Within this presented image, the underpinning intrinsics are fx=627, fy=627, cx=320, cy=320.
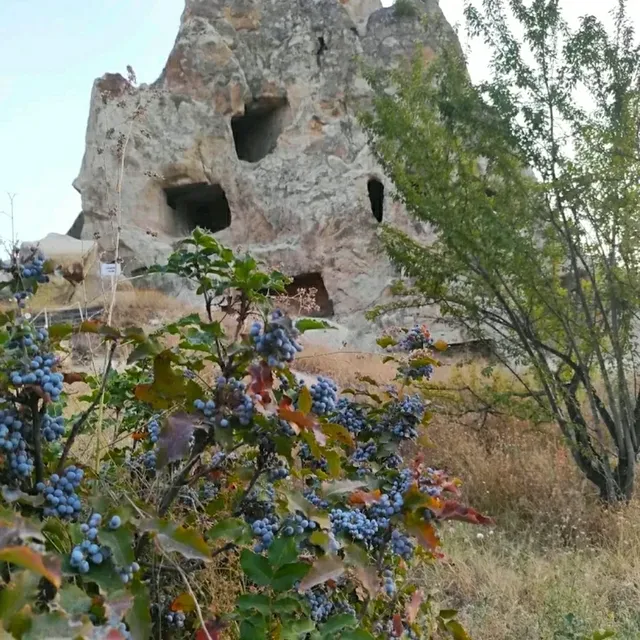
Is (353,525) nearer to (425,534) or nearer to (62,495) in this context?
(425,534)

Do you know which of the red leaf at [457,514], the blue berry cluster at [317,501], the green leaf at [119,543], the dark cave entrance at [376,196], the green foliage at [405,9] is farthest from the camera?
the green foliage at [405,9]

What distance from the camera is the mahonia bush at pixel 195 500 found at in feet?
3.10

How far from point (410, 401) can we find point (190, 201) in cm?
1640

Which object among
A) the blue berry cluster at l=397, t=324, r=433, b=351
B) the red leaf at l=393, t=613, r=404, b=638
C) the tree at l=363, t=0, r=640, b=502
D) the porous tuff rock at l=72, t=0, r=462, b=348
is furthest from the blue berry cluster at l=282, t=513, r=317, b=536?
the porous tuff rock at l=72, t=0, r=462, b=348

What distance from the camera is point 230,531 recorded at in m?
1.26

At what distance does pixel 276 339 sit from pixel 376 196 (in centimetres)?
1558

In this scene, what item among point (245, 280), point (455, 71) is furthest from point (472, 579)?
point (455, 71)

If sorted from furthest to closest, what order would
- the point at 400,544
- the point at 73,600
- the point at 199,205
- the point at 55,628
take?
the point at 199,205, the point at 400,544, the point at 73,600, the point at 55,628

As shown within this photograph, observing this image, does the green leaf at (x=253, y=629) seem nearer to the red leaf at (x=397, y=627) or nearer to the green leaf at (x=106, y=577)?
the green leaf at (x=106, y=577)

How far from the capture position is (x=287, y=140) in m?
16.0

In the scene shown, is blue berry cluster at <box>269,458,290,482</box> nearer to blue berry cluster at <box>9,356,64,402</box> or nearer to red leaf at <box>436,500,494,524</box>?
red leaf at <box>436,500,494,524</box>

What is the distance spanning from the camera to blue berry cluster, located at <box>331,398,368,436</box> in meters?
1.85

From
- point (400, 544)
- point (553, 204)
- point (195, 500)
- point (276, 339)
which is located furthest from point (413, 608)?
point (553, 204)

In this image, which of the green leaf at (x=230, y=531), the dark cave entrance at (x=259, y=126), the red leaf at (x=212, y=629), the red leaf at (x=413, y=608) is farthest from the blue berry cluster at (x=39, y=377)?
the dark cave entrance at (x=259, y=126)
